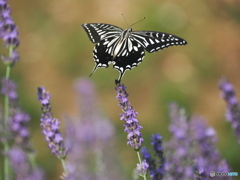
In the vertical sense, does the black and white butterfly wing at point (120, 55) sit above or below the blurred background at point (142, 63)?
below

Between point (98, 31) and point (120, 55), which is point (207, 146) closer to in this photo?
point (120, 55)

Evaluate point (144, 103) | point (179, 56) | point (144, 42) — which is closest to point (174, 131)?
point (144, 42)

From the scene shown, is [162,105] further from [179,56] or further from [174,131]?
[174,131]

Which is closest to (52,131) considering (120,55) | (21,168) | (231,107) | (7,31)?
(21,168)

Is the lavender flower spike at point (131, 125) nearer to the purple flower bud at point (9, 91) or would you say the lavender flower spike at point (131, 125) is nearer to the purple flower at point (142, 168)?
the purple flower at point (142, 168)

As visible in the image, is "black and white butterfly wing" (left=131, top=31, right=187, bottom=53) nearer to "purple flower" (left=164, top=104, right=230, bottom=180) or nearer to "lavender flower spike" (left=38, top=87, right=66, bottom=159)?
"purple flower" (left=164, top=104, right=230, bottom=180)

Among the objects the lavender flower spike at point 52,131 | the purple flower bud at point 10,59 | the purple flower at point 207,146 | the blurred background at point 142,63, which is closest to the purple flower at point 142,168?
the lavender flower spike at point 52,131
